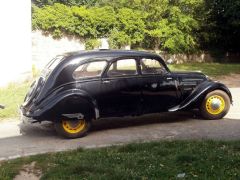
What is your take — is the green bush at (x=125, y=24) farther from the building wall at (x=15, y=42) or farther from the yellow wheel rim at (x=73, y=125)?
the yellow wheel rim at (x=73, y=125)

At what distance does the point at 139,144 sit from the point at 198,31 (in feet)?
60.6

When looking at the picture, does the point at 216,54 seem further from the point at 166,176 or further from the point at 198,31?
the point at 166,176

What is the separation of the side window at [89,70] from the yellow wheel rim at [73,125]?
0.89 meters

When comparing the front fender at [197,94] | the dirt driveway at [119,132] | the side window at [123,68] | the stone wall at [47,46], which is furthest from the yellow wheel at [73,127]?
the stone wall at [47,46]

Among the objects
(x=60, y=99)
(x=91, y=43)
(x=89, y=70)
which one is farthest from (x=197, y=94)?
(x=91, y=43)

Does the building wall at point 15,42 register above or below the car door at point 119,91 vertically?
above

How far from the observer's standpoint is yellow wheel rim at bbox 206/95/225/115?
9883 millimetres

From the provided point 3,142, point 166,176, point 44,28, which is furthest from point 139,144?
point 44,28

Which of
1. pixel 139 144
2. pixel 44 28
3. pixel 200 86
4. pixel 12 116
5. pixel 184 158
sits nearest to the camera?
pixel 184 158

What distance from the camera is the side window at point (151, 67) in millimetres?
9445

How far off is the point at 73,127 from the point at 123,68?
1639 mm

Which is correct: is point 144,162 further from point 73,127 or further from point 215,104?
point 215,104

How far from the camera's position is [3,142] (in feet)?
27.9

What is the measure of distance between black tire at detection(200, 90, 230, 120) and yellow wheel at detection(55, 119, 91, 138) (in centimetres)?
273
